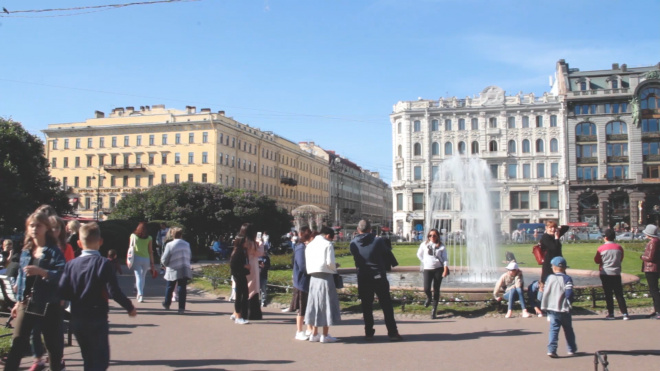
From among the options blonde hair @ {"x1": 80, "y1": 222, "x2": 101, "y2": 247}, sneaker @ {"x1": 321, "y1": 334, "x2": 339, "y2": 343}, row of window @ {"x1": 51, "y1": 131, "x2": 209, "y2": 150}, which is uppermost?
row of window @ {"x1": 51, "y1": 131, "x2": 209, "y2": 150}

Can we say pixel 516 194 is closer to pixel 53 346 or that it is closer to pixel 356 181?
pixel 356 181

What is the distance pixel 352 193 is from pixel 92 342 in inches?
4878

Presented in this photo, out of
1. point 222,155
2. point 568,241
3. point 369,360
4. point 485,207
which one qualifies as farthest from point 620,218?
point 369,360

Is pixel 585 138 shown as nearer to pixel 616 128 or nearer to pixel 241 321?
pixel 616 128

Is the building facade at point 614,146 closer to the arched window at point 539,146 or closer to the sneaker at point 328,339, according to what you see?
the arched window at point 539,146

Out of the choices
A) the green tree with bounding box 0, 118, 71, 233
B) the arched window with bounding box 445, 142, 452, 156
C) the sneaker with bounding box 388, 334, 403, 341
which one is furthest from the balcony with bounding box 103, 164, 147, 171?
the sneaker with bounding box 388, 334, 403, 341

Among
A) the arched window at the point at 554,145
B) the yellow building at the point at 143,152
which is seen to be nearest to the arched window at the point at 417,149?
the arched window at the point at 554,145

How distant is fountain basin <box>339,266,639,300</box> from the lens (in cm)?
1317

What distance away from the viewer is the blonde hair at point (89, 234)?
20.0 feet

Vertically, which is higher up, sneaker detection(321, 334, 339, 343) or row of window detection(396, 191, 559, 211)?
row of window detection(396, 191, 559, 211)

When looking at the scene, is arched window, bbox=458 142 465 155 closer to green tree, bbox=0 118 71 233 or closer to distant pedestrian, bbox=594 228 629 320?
green tree, bbox=0 118 71 233

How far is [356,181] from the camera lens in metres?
133

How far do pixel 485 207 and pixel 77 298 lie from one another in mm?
18483

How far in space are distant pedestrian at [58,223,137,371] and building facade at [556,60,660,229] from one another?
230 ft
